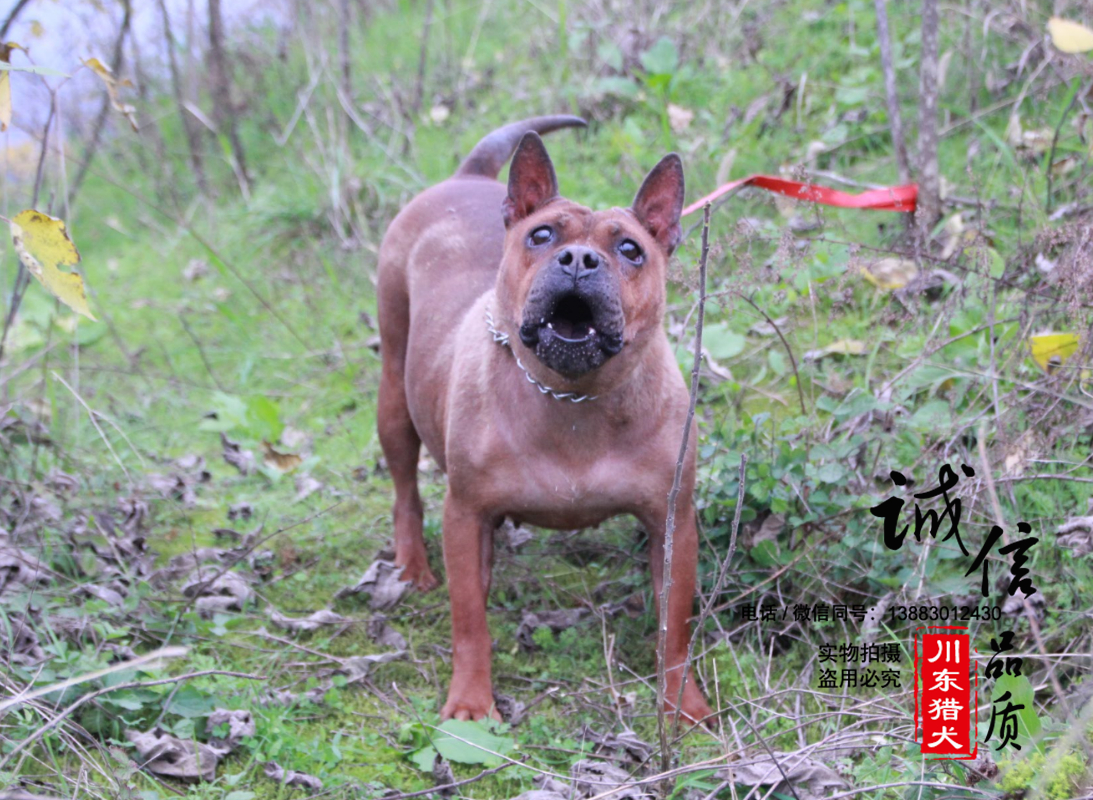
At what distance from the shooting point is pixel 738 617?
3.65m

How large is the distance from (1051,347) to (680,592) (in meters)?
1.61

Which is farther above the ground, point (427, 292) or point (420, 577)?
point (427, 292)

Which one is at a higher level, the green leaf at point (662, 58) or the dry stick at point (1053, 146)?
the green leaf at point (662, 58)

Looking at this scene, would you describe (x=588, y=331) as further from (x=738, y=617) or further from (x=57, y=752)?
(x=57, y=752)

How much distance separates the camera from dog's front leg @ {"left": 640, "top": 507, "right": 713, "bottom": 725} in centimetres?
331

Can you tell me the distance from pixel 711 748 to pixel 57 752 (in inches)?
70.0

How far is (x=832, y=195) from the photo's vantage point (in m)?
4.43

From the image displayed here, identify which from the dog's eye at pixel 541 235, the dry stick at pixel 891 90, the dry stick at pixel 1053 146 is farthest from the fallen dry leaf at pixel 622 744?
the dry stick at pixel 891 90

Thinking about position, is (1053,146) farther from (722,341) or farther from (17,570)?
(17,570)

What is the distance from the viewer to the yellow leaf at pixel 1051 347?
12.2 feet

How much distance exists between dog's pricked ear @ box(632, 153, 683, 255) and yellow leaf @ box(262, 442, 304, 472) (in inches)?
99.6

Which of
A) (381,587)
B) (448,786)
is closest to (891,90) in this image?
(381,587)

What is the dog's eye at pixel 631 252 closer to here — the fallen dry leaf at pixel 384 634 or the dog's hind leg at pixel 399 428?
the dog's hind leg at pixel 399 428

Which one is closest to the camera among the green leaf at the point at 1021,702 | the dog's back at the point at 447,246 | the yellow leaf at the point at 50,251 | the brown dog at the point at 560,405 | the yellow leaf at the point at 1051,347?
the yellow leaf at the point at 50,251
